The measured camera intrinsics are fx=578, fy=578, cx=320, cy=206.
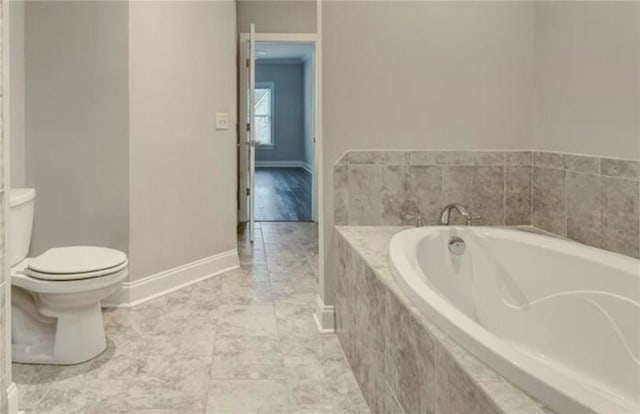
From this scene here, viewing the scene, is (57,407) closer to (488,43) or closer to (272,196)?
(488,43)

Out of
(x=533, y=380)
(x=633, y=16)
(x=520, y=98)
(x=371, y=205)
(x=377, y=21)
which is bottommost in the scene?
(x=533, y=380)

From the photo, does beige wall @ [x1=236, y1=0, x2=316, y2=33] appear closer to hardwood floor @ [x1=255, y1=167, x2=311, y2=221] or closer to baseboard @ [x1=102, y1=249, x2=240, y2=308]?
hardwood floor @ [x1=255, y1=167, x2=311, y2=221]

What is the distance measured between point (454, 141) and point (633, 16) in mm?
1019

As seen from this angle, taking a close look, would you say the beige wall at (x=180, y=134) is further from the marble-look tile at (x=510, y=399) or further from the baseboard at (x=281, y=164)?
the baseboard at (x=281, y=164)

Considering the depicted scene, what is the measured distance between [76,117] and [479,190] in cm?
226

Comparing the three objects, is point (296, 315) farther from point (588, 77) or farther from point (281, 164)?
point (281, 164)

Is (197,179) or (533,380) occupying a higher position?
(197,179)

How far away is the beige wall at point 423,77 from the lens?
289cm

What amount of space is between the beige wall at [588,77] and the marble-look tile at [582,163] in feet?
0.10

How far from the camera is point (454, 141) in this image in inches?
117

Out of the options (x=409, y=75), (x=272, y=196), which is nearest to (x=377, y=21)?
(x=409, y=75)

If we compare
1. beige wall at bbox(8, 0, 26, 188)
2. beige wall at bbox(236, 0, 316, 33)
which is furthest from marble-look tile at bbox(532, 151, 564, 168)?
beige wall at bbox(236, 0, 316, 33)

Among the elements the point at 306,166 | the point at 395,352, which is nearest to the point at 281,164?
the point at 306,166

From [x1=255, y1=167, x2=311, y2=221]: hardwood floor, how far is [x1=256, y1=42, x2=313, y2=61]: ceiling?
2421mm
